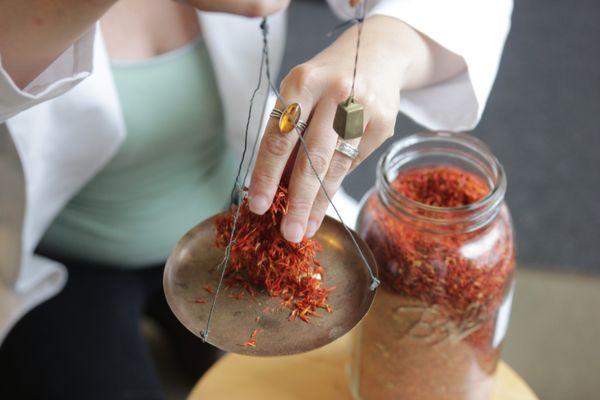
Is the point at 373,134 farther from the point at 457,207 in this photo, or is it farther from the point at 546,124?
the point at 546,124

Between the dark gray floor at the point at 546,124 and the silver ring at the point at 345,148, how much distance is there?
1.23m

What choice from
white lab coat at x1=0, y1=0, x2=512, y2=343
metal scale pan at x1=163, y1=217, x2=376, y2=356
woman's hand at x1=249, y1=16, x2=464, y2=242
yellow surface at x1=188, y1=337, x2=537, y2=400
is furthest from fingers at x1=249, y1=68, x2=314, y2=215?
yellow surface at x1=188, y1=337, x2=537, y2=400

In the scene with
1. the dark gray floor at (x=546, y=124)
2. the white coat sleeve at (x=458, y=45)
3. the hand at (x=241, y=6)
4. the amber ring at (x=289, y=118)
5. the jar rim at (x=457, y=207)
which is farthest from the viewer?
the dark gray floor at (x=546, y=124)

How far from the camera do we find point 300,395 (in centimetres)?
97

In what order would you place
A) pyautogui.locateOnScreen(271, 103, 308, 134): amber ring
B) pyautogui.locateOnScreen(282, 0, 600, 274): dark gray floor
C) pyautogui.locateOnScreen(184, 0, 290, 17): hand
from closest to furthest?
pyautogui.locateOnScreen(184, 0, 290, 17): hand, pyautogui.locateOnScreen(271, 103, 308, 134): amber ring, pyautogui.locateOnScreen(282, 0, 600, 274): dark gray floor

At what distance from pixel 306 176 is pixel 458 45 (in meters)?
0.32

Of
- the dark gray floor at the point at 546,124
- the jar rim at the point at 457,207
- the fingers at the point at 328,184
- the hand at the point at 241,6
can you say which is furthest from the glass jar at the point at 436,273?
the dark gray floor at the point at 546,124

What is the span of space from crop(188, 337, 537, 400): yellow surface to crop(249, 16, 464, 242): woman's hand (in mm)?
357

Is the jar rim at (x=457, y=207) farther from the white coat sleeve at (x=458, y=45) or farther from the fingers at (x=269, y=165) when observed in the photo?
the fingers at (x=269, y=165)

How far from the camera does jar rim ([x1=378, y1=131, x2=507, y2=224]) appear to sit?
76 centimetres

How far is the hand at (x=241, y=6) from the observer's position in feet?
1.77

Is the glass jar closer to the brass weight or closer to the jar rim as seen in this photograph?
the jar rim

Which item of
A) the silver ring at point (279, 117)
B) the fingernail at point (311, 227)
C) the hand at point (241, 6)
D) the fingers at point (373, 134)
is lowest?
the fingernail at point (311, 227)

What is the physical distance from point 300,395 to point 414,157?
1.13 feet
